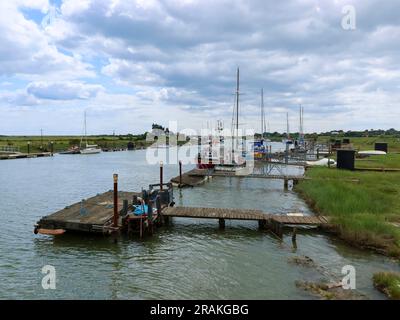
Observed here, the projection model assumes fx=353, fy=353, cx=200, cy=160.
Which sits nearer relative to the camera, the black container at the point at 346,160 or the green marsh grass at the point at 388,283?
the green marsh grass at the point at 388,283

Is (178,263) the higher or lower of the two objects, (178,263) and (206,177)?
the lower

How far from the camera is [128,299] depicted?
1338 cm

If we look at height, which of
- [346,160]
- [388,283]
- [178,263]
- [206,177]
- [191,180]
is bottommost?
[178,263]

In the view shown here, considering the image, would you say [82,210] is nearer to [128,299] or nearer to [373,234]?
[128,299]

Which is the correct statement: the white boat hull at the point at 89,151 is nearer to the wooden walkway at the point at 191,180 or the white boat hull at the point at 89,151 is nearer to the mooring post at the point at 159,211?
the wooden walkway at the point at 191,180

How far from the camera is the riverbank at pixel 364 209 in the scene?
A: 18.4 m

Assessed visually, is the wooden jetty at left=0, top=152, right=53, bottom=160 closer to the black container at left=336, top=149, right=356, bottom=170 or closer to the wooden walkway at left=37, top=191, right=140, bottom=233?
the wooden walkway at left=37, top=191, right=140, bottom=233

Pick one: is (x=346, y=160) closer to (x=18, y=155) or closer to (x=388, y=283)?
(x=388, y=283)

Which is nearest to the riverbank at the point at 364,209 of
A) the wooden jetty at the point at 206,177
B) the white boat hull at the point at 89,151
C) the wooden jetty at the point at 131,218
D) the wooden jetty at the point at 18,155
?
the wooden jetty at the point at 131,218

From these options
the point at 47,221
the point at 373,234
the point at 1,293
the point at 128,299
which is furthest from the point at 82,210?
the point at 373,234

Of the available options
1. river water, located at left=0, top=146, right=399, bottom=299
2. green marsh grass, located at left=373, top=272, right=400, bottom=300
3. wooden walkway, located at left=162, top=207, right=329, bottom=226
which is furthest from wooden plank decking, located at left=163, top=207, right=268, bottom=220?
green marsh grass, located at left=373, top=272, right=400, bottom=300

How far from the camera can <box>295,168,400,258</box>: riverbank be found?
18.4 m

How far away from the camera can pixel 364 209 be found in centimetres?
2239

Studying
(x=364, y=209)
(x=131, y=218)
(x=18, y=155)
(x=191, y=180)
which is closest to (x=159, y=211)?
Answer: (x=131, y=218)
